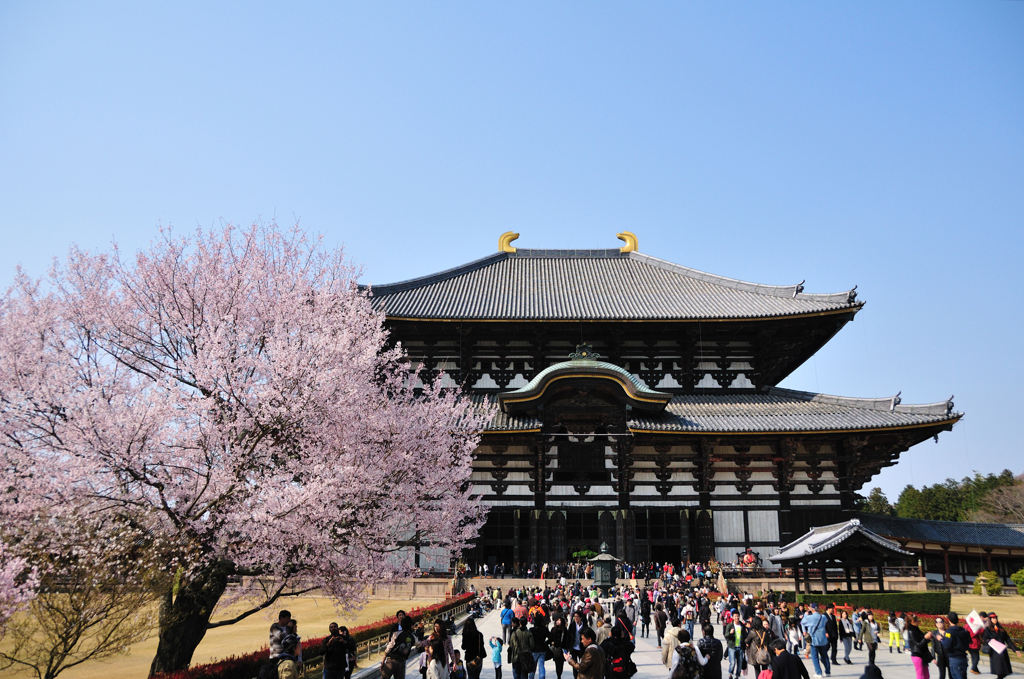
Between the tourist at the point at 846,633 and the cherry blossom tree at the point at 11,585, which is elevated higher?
the cherry blossom tree at the point at 11,585

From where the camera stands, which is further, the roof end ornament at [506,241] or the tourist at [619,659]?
the roof end ornament at [506,241]

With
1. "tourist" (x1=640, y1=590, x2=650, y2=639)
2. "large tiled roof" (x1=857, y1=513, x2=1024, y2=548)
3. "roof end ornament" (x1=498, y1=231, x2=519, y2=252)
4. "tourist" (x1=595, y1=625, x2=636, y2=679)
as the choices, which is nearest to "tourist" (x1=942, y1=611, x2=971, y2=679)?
"tourist" (x1=595, y1=625, x2=636, y2=679)

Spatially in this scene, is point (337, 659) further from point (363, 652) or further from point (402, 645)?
point (363, 652)

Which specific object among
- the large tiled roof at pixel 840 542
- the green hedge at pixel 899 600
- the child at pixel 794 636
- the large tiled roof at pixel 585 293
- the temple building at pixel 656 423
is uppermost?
the large tiled roof at pixel 585 293

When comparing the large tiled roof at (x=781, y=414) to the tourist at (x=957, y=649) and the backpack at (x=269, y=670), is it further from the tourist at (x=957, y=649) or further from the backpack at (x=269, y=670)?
the backpack at (x=269, y=670)

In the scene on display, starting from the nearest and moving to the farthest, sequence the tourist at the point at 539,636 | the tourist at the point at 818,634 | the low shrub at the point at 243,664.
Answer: the low shrub at the point at 243,664
the tourist at the point at 539,636
the tourist at the point at 818,634

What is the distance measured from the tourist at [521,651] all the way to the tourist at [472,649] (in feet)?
1.71

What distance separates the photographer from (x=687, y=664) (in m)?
9.28

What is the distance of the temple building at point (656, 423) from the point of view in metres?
32.2

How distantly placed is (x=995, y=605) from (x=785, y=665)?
26.7 m

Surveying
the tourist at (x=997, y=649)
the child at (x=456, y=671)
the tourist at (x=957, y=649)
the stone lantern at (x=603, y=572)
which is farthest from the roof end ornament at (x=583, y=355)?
the child at (x=456, y=671)

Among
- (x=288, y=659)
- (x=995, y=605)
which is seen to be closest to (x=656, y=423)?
(x=995, y=605)

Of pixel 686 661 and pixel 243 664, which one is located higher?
pixel 686 661

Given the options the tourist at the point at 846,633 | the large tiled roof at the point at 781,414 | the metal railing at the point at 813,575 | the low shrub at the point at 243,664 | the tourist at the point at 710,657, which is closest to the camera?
the tourist at the point at 710,657
